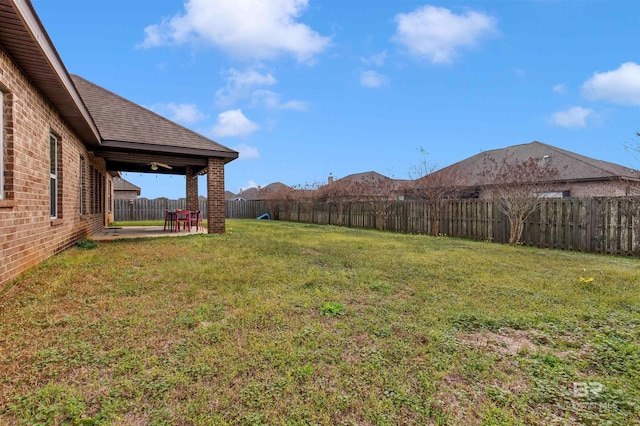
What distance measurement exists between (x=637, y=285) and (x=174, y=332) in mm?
6384

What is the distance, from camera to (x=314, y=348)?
2660 millimetres

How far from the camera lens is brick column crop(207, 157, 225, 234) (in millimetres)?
10922

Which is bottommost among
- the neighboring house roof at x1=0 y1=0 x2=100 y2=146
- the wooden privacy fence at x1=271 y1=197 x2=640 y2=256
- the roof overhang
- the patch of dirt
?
the patch of dirt

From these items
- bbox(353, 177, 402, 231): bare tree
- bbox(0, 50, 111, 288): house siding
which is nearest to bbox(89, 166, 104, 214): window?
bbox(0, 50, 111, 288): house siding

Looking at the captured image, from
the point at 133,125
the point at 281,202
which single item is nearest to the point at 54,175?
the point at 133,125

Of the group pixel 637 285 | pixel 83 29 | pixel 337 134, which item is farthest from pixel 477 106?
pixel 83 29

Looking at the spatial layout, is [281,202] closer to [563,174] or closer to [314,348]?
[563,174]

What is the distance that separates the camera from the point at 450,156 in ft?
55.7

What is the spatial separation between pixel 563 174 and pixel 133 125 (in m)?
18.9

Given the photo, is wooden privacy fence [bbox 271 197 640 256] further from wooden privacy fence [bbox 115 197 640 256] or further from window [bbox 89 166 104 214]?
window [bbox 89 166 104 214]

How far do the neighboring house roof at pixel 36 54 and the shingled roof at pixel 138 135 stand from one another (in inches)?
120

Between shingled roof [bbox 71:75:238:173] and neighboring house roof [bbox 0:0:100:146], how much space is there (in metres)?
3.05

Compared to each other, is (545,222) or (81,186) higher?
(81,186)

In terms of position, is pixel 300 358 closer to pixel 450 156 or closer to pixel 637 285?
pixel 637 285
